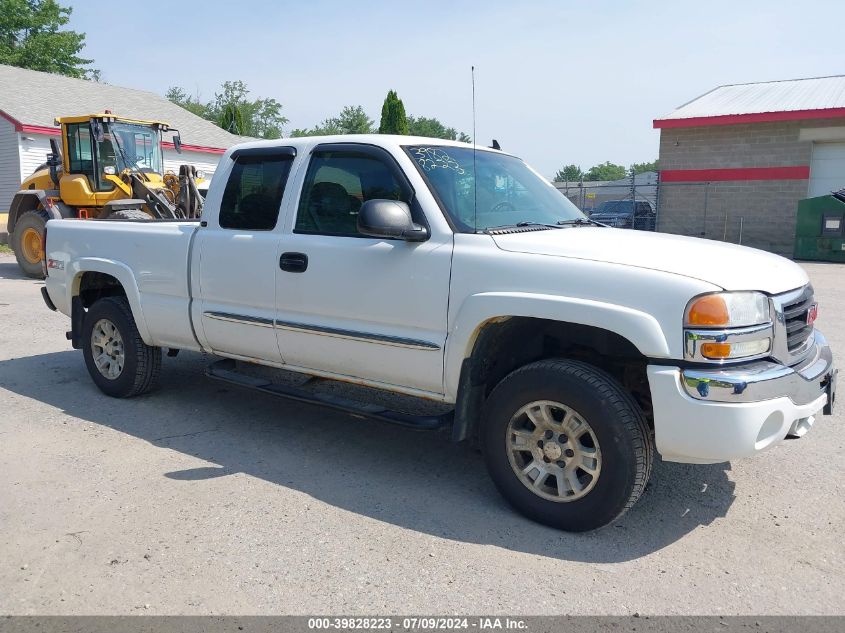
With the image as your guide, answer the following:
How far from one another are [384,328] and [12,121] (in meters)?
25.0

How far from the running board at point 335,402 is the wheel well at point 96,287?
4.21ft

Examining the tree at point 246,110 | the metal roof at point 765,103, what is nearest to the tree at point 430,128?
the tree at point 246,110

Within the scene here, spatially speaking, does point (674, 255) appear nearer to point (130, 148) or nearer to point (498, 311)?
point (498, 311)

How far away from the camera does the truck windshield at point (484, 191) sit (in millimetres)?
4156

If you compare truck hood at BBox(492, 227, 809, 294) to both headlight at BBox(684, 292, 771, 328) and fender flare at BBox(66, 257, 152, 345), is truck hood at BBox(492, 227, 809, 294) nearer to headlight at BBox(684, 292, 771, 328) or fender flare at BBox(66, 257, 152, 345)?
headlight at BBox(684, 292, 771, 328)

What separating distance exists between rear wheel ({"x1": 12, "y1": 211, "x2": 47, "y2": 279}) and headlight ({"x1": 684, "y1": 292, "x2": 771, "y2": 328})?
1375cm

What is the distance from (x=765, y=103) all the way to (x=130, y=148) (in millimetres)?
17393

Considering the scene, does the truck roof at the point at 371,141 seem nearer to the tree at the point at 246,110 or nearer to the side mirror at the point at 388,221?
the side mirror at the point at 388,221

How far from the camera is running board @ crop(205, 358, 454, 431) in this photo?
4.12m

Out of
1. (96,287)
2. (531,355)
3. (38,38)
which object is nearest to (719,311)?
(531,355)

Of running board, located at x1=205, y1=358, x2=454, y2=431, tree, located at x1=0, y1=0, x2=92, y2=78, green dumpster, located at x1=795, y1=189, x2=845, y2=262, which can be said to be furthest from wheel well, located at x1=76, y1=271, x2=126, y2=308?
tree, located at x1=0, y1=0, x2=92, y2=78

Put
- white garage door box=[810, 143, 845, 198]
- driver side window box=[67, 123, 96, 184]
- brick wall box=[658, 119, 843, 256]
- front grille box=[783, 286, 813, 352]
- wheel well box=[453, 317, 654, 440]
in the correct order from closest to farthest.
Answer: front grille box=[783, 286, 813, 352] → wheel well box=[453, 317, 654, 440] → driver side window box=[67, 123, 96, 184] → white garage door box=[810, 143, 845, 198] → brick wall box=[658, 119, 843, 256]

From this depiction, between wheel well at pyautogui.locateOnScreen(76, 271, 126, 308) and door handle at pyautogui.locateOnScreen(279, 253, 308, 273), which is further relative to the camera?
wheel well at pyautogui.locateOnScreen(76, 271, 126, 308)

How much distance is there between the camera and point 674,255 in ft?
11.8
